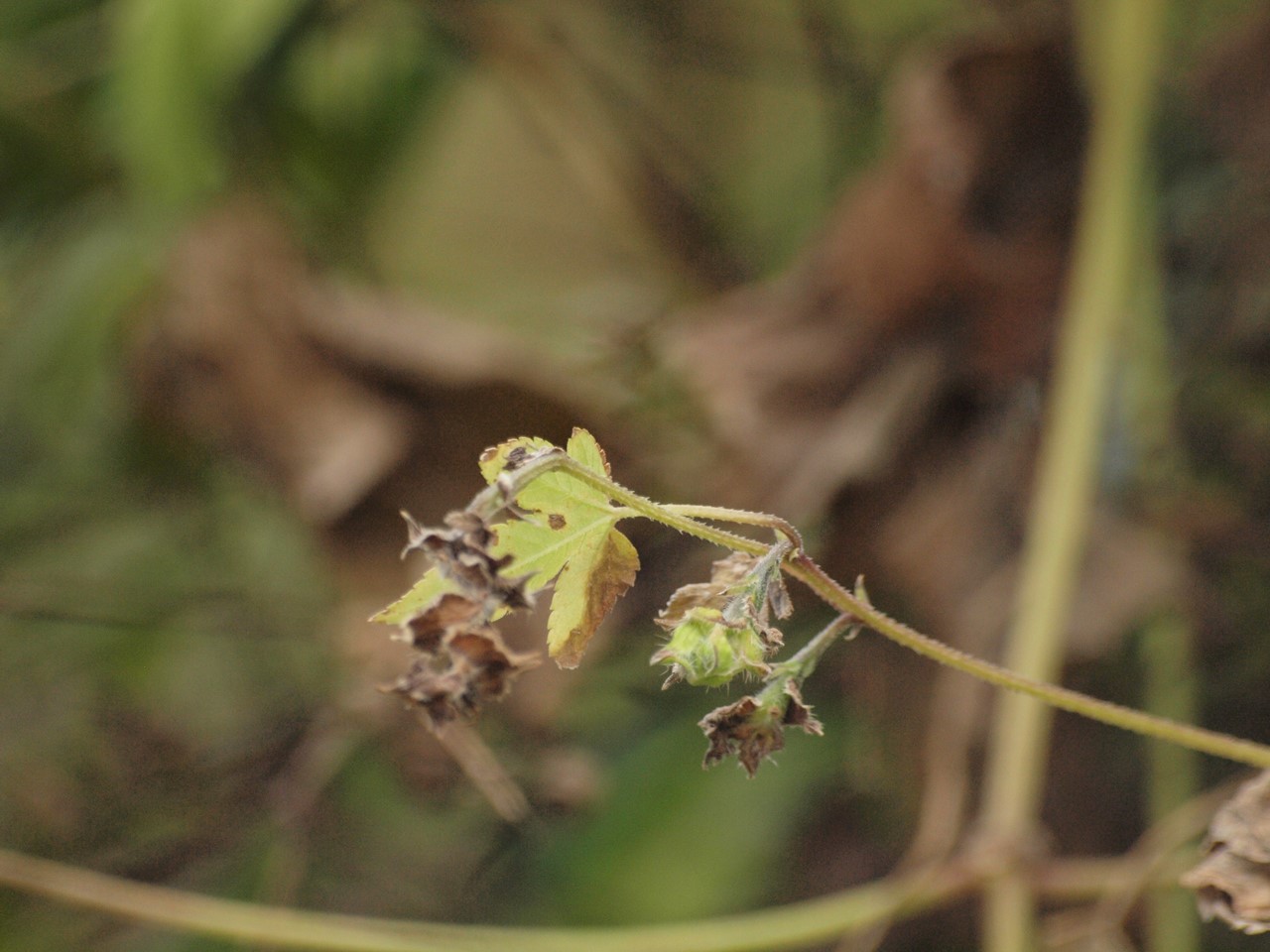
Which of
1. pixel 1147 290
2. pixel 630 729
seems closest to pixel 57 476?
→ pixel 630 729

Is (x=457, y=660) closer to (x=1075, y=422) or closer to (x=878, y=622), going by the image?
(x=878, y=622)

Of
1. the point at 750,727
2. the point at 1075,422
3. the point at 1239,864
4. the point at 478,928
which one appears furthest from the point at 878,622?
the point at 1075,422

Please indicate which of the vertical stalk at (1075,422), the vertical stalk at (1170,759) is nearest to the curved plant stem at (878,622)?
the vertical stalk at (1075,422)

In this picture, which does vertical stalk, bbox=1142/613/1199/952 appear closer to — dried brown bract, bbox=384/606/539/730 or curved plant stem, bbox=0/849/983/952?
curved plant stem, bbox=0/849/983/952

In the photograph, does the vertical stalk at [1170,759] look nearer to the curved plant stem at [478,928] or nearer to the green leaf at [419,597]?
the curved plant stem at [478,928]

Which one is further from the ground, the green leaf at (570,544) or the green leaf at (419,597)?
the green leaf at (570,544)
